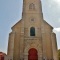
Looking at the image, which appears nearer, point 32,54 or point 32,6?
point 32,54

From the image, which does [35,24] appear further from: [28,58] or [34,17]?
[28,58]

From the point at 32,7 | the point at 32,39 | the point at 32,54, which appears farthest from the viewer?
the point at 32,7

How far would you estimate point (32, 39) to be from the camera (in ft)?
79.2

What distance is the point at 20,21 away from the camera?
84.0ft

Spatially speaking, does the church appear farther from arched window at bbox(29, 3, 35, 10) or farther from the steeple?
arched window at bbox(29, 3, 35, 10)

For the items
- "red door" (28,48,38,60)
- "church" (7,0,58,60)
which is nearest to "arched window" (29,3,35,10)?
"church" (7,0,58,60)

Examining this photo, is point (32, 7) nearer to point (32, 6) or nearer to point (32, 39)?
point (32, 6)

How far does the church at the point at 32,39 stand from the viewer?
2315cm

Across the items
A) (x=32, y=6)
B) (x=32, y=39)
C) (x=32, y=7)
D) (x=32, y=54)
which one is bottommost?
(x=32, y=54)

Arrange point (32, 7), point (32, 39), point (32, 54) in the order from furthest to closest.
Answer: point (32, 7) → point (32, 39) → point (32, 54)

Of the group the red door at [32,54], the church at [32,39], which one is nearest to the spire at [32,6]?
the church at [32,39]

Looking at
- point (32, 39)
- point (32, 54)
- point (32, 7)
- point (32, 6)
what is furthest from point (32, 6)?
point (32, 54)

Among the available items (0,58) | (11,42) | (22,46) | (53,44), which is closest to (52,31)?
→ (53,44)

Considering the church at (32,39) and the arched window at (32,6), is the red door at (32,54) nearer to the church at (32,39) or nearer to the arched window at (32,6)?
the church at (32,39)
